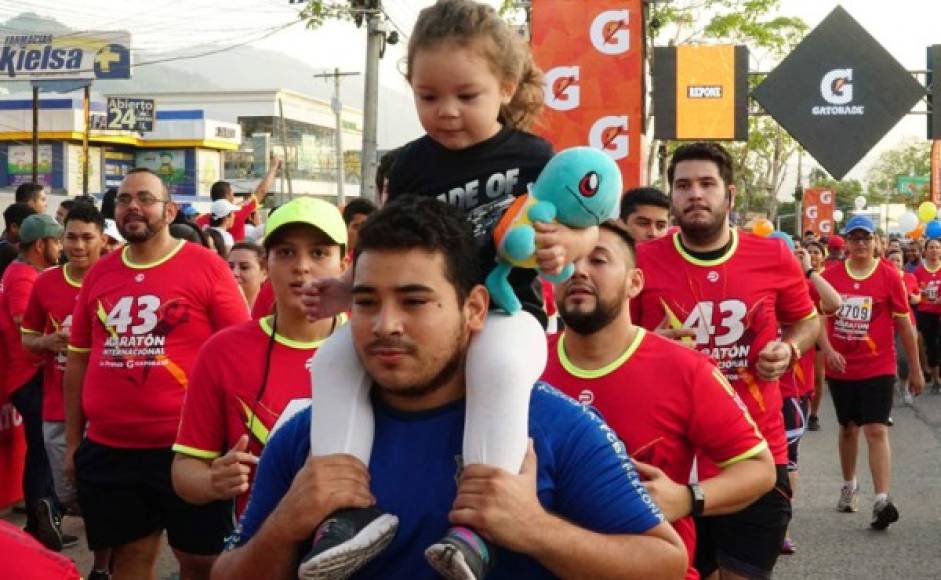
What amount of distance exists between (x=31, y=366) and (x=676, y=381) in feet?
18.8

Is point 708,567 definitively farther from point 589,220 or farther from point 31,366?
point 31,366

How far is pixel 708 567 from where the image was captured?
529 cm

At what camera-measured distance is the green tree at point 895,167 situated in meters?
115

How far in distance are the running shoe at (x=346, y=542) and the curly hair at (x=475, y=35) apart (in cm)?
129

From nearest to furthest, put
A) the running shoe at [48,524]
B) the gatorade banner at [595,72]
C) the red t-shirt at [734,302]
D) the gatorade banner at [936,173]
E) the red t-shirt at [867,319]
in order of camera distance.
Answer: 1. the red t-shirt at [734,302]
2. the running shoe at [48,524]
3. the red t-shirt at [867,319]
4. the gatorade banner at [595,72]
5. the gatorade banner at [936,173]

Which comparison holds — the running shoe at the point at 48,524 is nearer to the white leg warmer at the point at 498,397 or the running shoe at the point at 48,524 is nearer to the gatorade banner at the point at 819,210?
the white leg warmer at the point at 498,397

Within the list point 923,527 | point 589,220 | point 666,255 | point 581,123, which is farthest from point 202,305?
point 923,527

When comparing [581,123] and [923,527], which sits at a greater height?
[581,123]

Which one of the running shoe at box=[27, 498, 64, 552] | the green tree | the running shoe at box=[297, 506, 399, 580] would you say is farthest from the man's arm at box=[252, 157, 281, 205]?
the green tree

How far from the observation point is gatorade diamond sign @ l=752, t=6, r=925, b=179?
12.8m

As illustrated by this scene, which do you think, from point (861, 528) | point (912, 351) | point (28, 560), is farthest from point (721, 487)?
point (912, 351)

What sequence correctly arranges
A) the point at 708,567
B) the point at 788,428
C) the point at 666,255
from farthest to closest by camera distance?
the point at 788,428, the point at 666,255, the point at 708,567

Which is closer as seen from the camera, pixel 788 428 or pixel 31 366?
pixel 788 428

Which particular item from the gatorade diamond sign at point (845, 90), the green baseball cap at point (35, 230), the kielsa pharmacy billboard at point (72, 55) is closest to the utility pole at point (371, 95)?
the gatorade diamond sign at point (845, 90)
